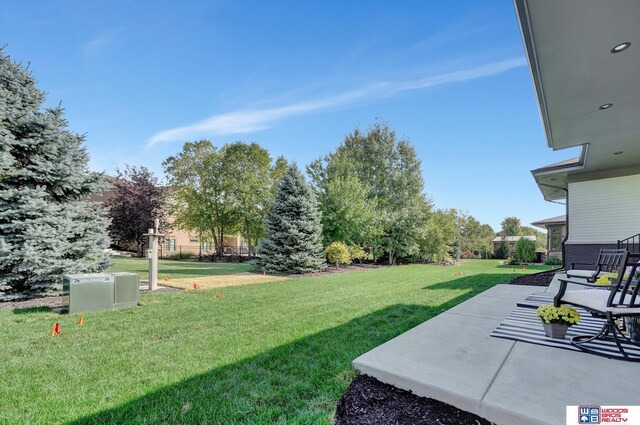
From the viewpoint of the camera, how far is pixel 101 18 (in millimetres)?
7852

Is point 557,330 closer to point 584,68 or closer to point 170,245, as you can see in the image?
point 584,68

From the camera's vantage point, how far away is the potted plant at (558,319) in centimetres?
321

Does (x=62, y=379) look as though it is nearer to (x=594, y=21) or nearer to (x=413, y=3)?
(x=594, y=21)

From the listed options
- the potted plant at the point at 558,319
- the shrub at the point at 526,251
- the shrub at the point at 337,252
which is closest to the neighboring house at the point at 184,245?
the shrub at the point at 337,252

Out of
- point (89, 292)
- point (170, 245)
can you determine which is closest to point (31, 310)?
point (89, 292)

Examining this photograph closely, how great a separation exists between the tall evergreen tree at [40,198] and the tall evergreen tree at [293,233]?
6.18 meters

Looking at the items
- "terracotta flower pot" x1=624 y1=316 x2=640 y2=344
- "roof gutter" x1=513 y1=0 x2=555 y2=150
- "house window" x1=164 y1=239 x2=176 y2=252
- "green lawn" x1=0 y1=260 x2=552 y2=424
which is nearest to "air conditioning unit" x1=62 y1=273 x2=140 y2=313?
"green lawn" x1=0 y1=260 x2=552 y2=424

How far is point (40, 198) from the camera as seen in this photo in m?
6.51

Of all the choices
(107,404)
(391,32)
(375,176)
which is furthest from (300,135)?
(107,404)

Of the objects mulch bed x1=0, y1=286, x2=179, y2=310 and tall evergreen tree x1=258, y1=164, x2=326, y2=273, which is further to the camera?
tall evergreen tree x1=258, y1=164, x2=326, y2=273

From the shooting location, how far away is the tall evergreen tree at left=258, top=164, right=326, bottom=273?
1261 centimetres

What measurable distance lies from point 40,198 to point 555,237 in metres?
27.7

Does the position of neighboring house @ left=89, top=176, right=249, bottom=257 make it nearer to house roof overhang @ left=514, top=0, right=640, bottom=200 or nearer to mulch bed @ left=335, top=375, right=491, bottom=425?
house roof overhang @ left=514, top=0, right=640, bottom=200

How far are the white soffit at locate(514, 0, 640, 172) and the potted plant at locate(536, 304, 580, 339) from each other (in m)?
3.03
